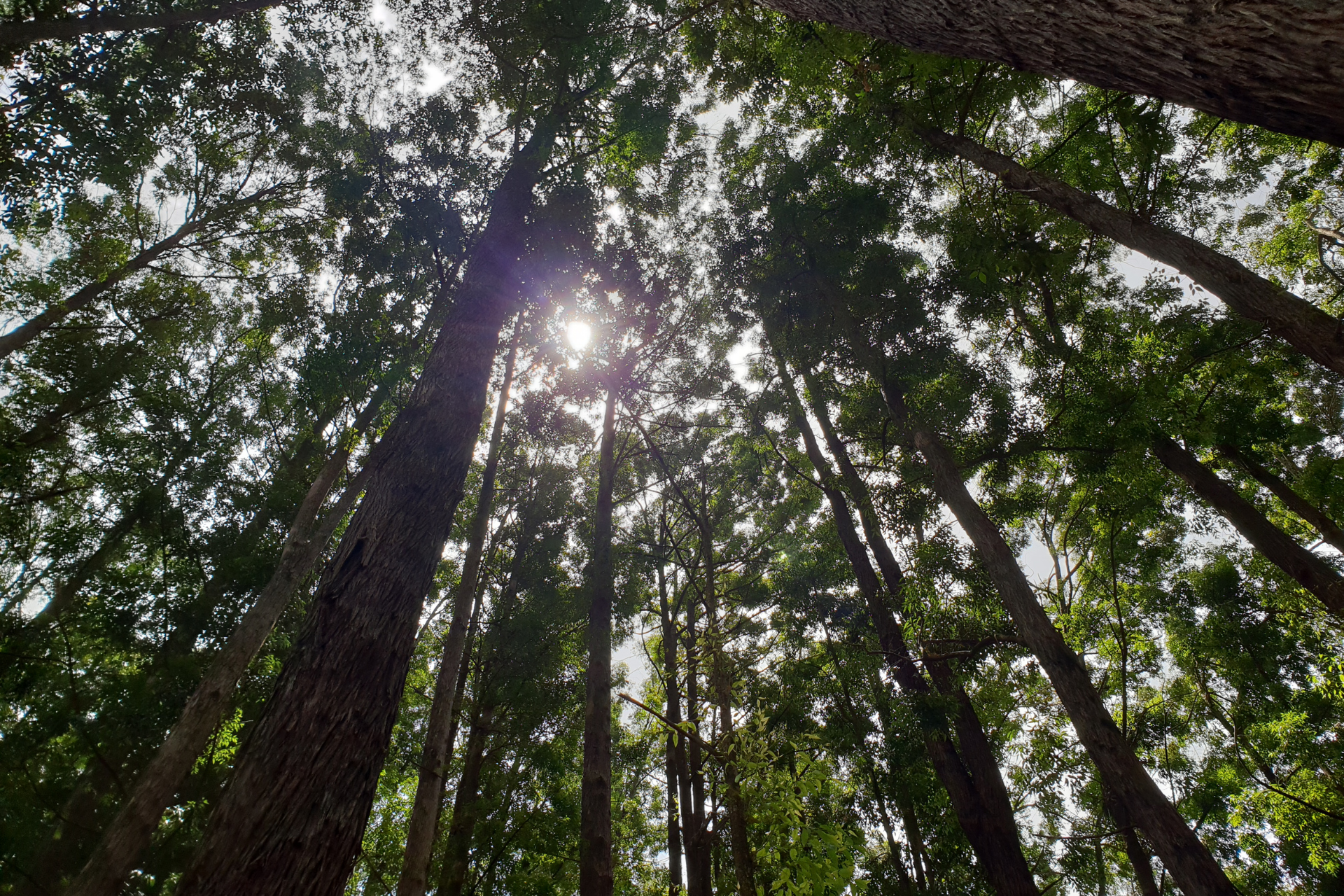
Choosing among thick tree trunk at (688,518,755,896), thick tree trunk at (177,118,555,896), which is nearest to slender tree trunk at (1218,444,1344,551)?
thick tree trunk at (688,518,755,896)

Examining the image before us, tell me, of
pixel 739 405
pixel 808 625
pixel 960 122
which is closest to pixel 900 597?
pixel 808 625

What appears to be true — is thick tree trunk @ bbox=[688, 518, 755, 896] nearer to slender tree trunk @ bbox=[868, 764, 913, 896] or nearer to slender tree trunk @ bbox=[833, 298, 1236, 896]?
slender tree trunk @ bbox=[868, 764, 913, 896]

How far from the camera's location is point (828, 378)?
9281 mm

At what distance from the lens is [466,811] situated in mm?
8359

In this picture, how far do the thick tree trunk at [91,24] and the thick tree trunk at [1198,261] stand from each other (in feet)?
36.0

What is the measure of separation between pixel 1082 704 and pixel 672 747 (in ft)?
20.4

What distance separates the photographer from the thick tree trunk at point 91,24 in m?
6.55

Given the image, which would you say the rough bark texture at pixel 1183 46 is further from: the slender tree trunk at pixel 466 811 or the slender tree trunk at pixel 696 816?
the slender tree trunk at pixel 466 811

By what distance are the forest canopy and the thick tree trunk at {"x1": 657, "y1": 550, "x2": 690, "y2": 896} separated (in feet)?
0.47

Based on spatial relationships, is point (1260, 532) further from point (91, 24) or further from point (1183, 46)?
point (91, 24)

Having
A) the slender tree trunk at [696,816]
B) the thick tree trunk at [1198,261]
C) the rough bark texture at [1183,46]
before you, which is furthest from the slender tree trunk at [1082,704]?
the rough bark texture at [1183,46]

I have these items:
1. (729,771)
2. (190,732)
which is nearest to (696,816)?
(729,771)

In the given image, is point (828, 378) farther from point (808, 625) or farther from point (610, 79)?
point (610, 79)

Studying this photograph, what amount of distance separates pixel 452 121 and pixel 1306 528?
1854cm
